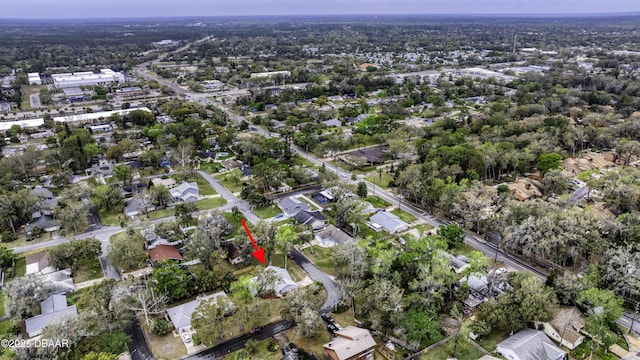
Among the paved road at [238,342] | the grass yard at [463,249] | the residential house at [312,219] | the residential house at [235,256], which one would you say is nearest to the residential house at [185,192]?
the residential house at [312,219]

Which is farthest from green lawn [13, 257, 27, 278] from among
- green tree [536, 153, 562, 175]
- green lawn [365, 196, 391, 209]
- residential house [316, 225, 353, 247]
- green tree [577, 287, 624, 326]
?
green tree [536, 153, 562, 175]

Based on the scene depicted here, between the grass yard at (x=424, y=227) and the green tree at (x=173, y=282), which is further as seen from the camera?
the grass yard at (x=424, y=227)

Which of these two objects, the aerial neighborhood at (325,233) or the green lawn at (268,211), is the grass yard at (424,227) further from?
the green lawn at (268,211)

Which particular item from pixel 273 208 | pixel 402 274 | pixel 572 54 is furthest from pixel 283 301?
pixel 572 54

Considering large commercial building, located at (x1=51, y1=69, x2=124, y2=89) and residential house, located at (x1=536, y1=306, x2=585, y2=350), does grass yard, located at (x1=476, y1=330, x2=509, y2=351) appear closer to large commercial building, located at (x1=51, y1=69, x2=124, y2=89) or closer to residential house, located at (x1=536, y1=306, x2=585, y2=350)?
residential house, located at (x1=536, y1=306, x2=585, y2=350)

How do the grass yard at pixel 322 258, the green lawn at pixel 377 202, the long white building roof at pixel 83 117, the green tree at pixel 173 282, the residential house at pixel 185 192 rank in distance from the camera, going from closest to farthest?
1. the green tree at pixel 173 282
2. the grass yard at pixel 322 258
3. the green lawn at pixel 377 202
4. the residential house at pixel 185 192
5. the long white building roof at pixel 83 117

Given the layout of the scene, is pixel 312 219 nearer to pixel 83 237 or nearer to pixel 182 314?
pixel 182 314

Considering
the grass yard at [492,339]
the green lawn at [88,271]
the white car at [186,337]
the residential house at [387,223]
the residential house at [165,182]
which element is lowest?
the grass yard at [492,339]

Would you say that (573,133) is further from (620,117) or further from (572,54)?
(572,54)

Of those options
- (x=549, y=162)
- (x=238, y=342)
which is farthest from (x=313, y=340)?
(x=549, y=162)
